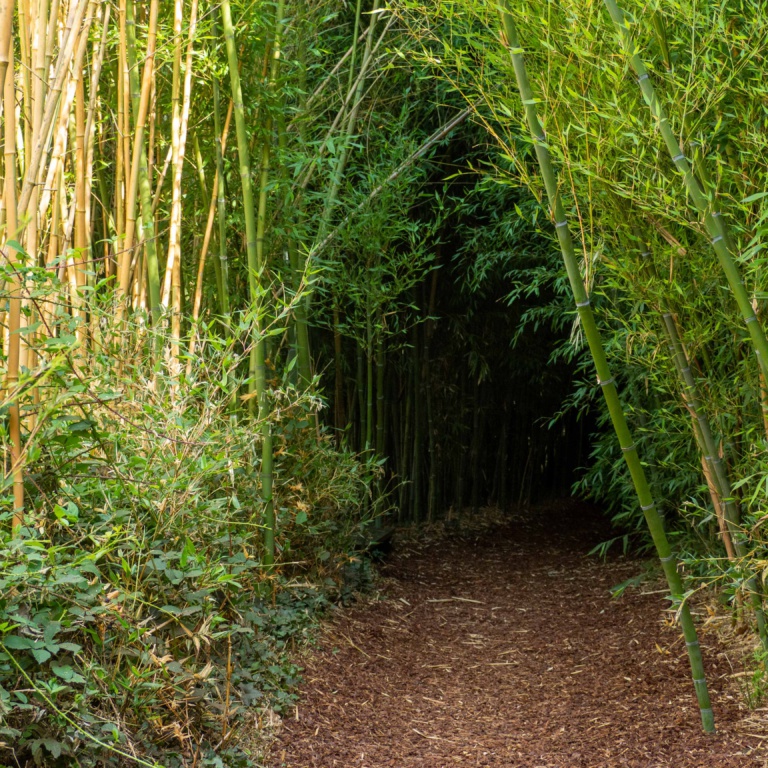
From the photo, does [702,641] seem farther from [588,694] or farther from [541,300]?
[541,300]

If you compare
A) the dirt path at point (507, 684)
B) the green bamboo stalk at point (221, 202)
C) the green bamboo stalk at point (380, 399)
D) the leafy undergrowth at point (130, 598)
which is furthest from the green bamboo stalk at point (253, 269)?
the green bamboo stalk at point (380, 399)

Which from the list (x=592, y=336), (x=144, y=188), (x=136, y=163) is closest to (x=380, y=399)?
(x=144, y=188)

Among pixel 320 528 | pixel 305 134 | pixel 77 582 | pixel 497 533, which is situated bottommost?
pixel 497 533

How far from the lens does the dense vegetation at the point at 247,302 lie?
1.78 metres

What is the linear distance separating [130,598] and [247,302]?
4.82ft

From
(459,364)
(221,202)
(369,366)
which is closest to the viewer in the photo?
(221,202)

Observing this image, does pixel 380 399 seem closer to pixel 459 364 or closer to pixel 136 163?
pixel 459 364

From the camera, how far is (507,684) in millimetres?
3232

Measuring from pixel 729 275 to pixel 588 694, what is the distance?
168cm

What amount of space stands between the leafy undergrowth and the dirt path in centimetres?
29

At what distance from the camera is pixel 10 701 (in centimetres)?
162

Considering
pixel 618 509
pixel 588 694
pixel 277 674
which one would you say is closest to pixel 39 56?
pixel 277 674

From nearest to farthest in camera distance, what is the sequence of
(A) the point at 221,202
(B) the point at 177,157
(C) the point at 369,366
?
1. (B) the point at 177,157
2. (A) the point at 221,202
3. (C) the point at 369,366

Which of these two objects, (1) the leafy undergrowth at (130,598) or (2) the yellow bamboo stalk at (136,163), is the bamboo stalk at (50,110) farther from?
(2) the yellow bamboo stalk at (136,163)
